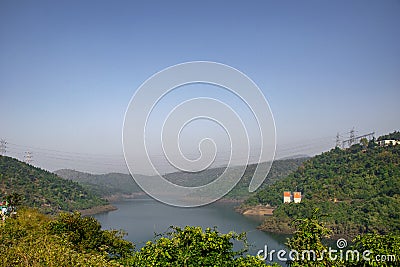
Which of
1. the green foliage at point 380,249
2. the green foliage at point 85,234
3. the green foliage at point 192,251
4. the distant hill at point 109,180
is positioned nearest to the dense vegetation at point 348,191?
the green foliage at point 85,234

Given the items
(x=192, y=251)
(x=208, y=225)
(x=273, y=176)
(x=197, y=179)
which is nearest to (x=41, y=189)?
(x=208, y=225)

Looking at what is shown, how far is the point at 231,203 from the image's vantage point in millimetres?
Answer: 49594

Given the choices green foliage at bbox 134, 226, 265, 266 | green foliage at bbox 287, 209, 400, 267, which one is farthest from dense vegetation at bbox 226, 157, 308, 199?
green foliage at bbox 287, 209, 400, 267

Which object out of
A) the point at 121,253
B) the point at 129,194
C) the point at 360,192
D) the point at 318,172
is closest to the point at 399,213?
the point at 360,192

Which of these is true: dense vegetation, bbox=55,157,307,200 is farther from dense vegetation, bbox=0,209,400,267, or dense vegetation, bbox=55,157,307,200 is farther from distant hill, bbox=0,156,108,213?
dense vegetation, bbox=0,209,400,267

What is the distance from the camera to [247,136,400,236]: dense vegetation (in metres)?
24.0

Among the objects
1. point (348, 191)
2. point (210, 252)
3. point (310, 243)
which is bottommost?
point (348, 191)

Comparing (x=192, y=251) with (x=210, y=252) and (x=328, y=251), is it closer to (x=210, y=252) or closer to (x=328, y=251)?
(x=210, y=252)

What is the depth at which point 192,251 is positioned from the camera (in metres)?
3.66

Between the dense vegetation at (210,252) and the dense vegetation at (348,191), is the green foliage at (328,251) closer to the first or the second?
the dense vegetation at (210,252)

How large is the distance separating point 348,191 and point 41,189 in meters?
28.7

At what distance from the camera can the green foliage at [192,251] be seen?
11.5 ft

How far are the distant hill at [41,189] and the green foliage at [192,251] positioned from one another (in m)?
29.8

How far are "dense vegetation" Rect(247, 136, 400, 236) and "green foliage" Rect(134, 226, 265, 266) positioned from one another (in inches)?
701
